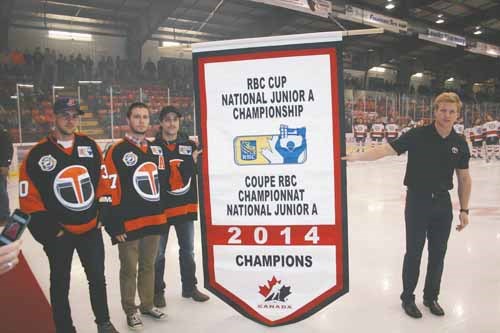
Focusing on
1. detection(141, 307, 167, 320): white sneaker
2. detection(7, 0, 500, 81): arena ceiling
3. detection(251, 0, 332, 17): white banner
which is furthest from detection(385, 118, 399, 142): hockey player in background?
detection(141, 307, 167, 320): white sneaker

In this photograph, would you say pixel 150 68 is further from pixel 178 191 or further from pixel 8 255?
pixel 8 255

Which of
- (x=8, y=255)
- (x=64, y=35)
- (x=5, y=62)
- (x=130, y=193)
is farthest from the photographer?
(x=64, y=35)

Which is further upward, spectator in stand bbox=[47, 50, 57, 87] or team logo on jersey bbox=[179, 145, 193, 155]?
spectator in stand bbox=[47, 50, 57, 87]

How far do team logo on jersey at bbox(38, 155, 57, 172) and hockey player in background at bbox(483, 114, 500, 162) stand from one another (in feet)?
40.1

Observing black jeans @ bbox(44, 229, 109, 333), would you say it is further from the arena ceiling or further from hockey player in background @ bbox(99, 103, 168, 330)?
the arena ceiling

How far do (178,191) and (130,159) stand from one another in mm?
469

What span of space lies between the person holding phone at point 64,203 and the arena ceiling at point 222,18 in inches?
386

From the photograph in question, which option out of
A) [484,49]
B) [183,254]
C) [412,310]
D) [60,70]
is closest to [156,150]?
[183,254]

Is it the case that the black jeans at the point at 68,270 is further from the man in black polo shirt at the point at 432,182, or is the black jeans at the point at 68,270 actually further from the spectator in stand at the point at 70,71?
the spectator in stand at the point at 70,71

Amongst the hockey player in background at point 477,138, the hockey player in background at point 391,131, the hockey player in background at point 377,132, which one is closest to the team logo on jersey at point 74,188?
the hockey player in background at point 477,138

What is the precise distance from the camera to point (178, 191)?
2785 mm

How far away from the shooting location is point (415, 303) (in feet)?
9.19

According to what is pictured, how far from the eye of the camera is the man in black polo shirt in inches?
99.7

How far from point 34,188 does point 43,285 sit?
1462 millimetres
